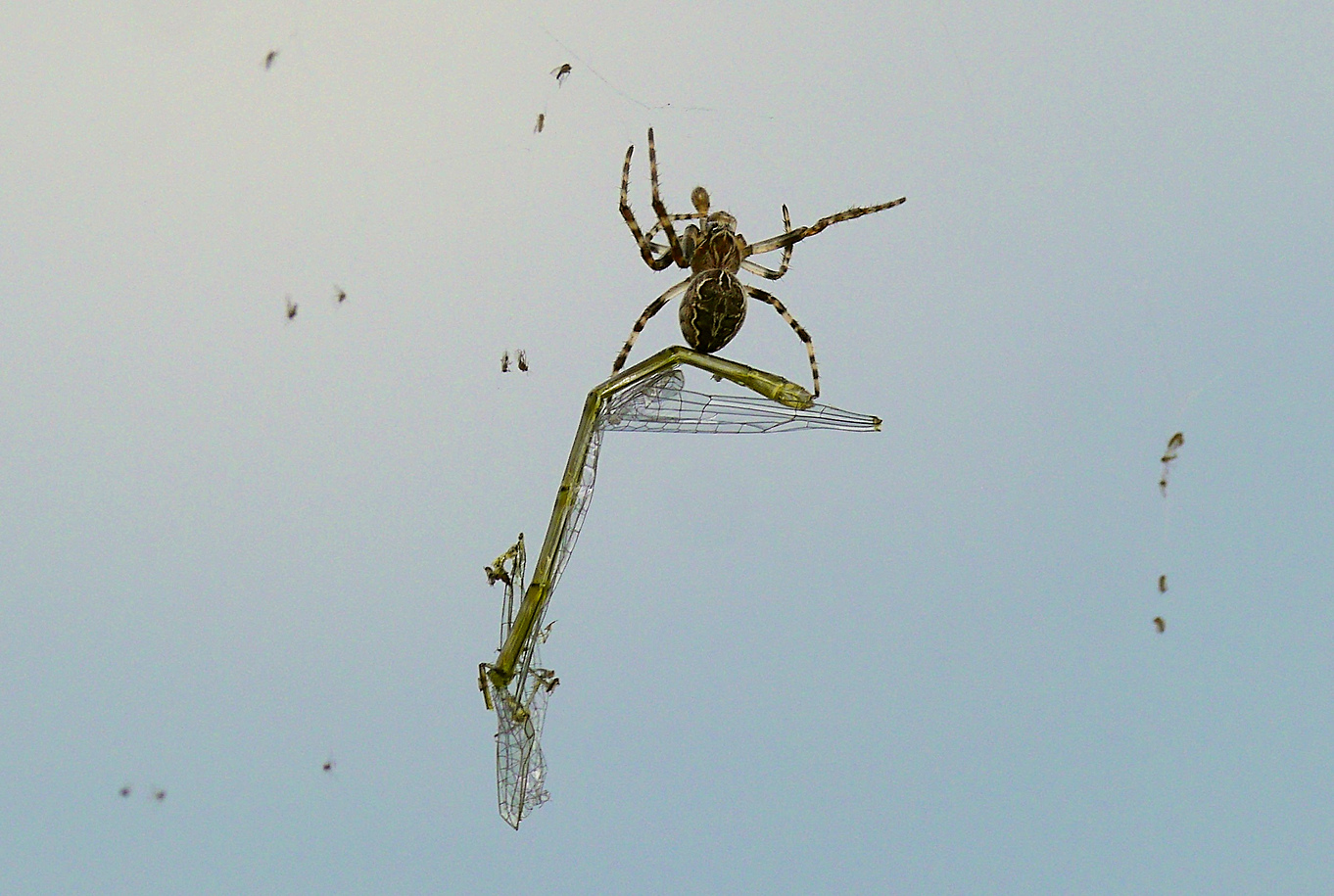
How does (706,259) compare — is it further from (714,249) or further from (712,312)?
(712,312)

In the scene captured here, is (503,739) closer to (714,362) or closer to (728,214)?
(714,362)

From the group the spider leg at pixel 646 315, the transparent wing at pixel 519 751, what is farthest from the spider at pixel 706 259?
the transparent wing at pixel 519 751

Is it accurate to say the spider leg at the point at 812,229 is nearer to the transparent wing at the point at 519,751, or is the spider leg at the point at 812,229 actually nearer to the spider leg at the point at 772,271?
the spider leg at the point at 772,271

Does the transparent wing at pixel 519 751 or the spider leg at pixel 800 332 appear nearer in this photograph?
the transparent wing at pixel 519 751

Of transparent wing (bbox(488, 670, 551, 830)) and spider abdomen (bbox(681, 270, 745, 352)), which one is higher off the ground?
spider abdomen (bbox(681, 270, 745, 352))

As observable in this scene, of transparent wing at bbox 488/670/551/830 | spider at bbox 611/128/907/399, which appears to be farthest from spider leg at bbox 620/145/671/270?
transparent wing at bbox 488/670/551/830

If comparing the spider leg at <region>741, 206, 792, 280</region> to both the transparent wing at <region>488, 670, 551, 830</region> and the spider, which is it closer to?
the spider

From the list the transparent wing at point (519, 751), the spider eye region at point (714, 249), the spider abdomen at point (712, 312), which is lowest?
the transparent wing at point (519, 751)

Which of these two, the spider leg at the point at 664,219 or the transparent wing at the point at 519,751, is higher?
the spider leg at the point at 664,219
